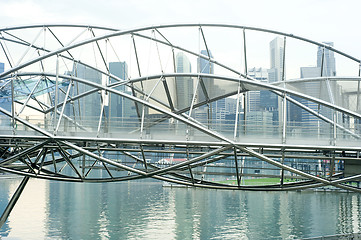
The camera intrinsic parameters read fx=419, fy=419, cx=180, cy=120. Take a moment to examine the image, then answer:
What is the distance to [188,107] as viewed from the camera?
35938 mm

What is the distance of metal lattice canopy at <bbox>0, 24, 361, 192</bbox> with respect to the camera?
25672 mm

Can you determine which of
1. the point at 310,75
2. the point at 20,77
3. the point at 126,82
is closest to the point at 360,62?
the point at 310,75

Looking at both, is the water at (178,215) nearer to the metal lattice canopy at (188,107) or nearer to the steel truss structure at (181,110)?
the steel truss structure at (181,110)

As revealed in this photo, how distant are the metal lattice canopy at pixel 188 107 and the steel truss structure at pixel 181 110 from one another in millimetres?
95

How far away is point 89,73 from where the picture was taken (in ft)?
134

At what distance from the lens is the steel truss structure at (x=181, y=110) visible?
2552 centimetres

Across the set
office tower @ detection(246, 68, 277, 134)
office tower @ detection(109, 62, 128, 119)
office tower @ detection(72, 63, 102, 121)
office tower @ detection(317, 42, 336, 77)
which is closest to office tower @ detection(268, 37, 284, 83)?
office tower @ detection(246, 68, 277, 134)

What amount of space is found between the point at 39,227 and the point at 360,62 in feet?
109

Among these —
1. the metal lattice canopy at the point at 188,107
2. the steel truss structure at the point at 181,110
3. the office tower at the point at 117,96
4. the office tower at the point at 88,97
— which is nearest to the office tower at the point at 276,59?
the metal lattice canopy at the point at 188,107

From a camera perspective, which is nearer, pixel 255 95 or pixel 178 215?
pixel 255 95

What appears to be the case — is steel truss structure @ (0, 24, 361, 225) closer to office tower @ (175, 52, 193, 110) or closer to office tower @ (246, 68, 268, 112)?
office tower @ (175, 52, 193, 110)

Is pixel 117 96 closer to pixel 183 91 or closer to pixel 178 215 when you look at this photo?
pixel 183 91

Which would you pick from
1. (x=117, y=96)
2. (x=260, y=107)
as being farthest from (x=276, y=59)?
(x=117, y=96)

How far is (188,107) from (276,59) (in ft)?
30.7
